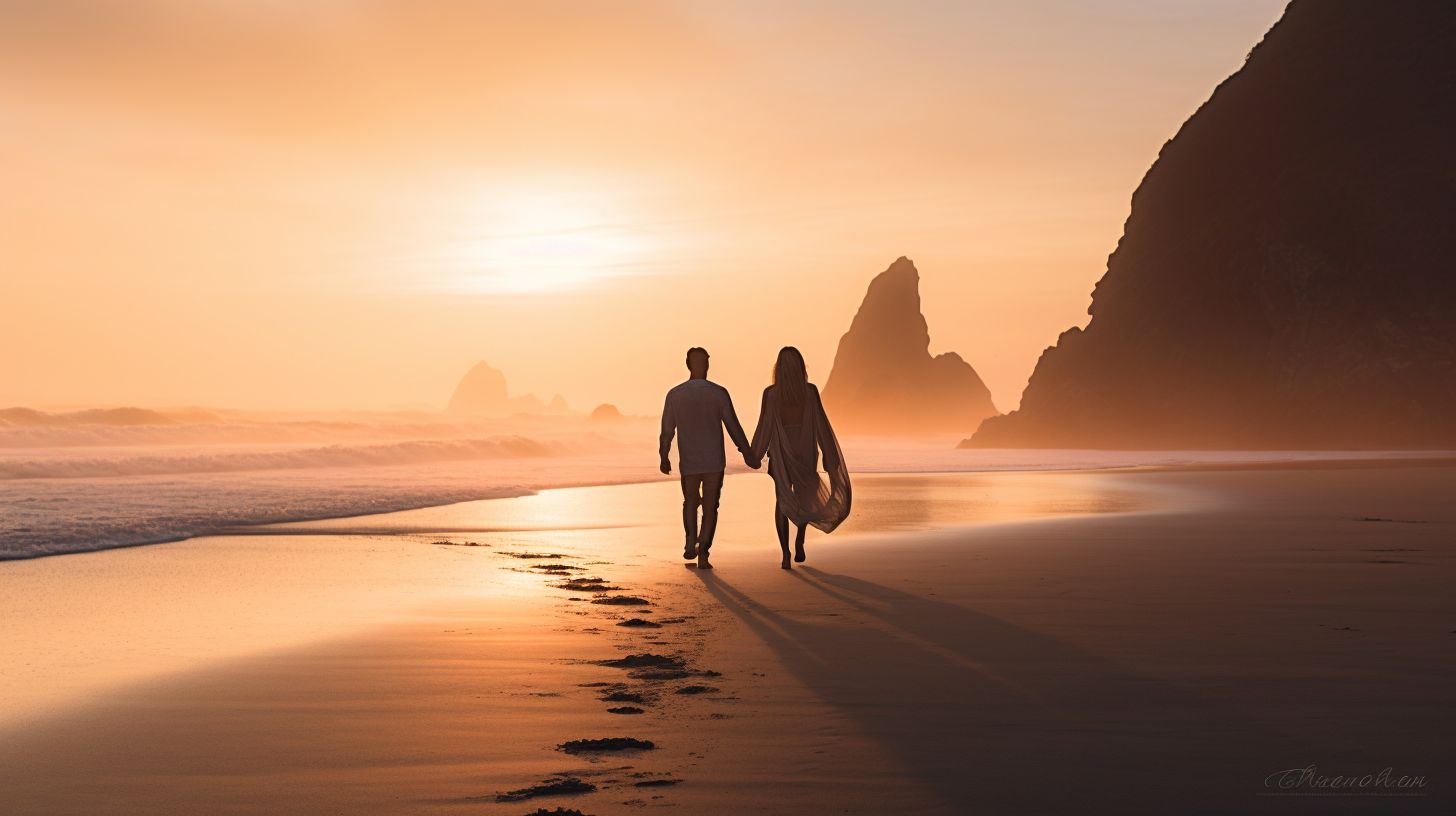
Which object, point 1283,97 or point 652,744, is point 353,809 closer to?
point 652,744

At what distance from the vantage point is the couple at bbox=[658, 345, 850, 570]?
42.9 ft

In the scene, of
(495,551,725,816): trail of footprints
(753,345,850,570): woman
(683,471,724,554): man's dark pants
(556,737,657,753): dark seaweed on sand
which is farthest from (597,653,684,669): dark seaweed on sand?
(753,345,850,570): woman

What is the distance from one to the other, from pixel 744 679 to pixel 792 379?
6.88 m

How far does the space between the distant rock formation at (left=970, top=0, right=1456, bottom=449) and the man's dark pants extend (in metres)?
64.0

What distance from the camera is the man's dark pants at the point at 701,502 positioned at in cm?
1254

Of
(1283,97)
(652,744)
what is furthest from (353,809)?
(1283,97)

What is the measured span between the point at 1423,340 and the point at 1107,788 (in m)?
76.0

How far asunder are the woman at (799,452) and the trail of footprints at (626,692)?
268cm

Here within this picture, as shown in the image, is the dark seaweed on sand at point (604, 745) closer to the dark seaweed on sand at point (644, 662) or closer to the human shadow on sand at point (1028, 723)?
the human shadow on sand at point (1028, 723)

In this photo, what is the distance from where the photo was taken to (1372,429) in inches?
2670

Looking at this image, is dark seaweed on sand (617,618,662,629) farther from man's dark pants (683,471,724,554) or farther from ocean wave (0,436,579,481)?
ocean wave (0,436,579,481)

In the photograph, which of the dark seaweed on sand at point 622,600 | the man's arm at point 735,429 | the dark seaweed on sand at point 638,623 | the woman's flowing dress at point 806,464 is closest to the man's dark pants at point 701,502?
the man's arm at point 735,429

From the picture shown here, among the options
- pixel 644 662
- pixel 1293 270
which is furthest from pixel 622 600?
pixel 1293 270

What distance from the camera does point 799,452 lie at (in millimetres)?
13242
